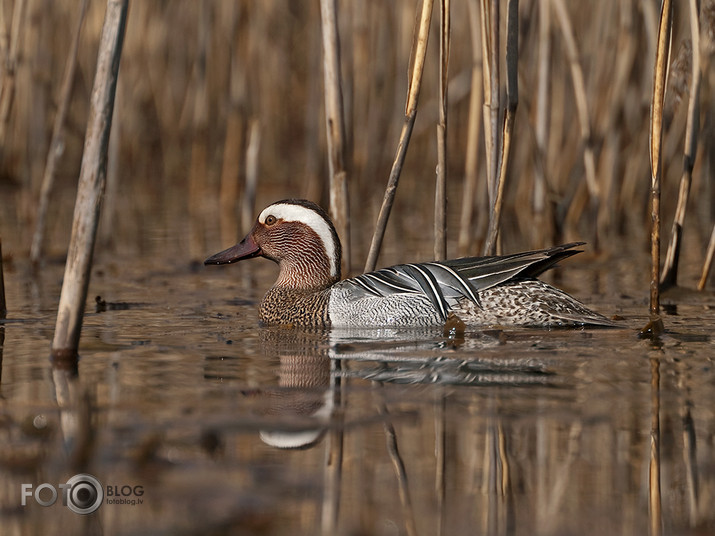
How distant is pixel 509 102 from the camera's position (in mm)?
5297

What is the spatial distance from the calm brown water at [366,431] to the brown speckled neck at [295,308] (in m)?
0.41

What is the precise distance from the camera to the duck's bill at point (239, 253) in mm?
A: 6234

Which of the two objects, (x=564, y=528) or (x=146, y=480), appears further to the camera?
(x=146, y=480)

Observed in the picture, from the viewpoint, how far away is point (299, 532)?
2561 mm

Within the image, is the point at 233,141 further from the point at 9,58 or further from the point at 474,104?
the point at 474,104

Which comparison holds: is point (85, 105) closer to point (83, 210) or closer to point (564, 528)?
point (83, 210)

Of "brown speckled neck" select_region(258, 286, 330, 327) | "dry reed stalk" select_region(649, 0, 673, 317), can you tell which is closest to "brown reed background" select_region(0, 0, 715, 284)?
"dry reed stalk" select_region(649, 0, 673, 317)

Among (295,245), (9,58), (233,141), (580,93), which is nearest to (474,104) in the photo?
Answer: (580,93)

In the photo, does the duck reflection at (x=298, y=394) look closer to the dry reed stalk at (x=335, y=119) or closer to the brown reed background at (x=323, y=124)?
the dry reed stalk at (x=335, y=119)

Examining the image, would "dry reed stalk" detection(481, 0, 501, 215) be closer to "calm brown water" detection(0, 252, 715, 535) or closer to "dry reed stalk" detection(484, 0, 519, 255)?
"dry reed stalk" detection(484, 0, 519, 255)

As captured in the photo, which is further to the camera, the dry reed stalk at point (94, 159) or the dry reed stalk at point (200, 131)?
the dry reed stalk at point (200, 131)

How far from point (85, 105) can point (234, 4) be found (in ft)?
10.5

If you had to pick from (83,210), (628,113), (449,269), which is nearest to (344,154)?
(449,269)

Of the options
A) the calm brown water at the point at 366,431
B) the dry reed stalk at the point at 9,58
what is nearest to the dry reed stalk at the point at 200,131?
the dry reed stalk at the point at 9,58
